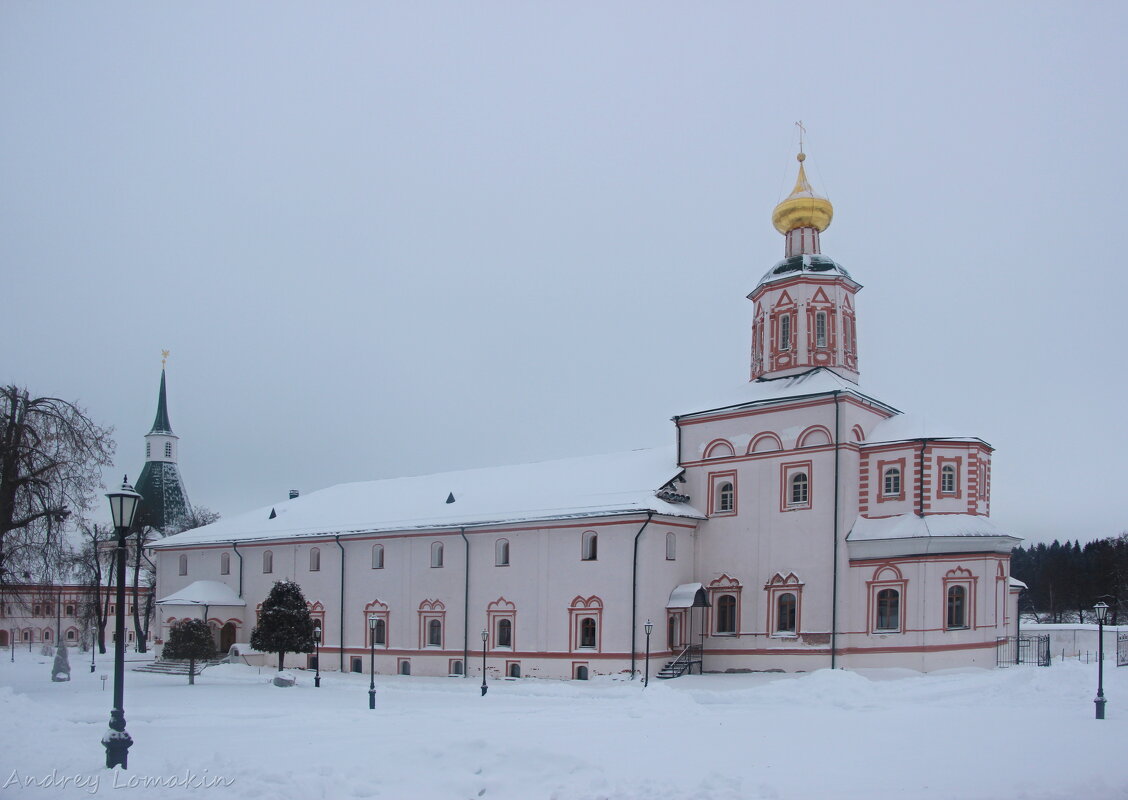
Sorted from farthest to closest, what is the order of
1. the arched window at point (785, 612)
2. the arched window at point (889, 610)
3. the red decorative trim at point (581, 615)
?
the red decorative trim at point (581, 615)
the arched window at point (785, 612)
the arched window at point (889, 610)

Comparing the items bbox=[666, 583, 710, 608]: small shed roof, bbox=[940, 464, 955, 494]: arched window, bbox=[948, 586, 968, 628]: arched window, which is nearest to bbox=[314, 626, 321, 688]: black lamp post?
bbox=[666, 583, 710, 608]: small shed roof

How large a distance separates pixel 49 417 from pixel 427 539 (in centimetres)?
1687

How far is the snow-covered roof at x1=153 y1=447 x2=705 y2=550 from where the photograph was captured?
120 feet

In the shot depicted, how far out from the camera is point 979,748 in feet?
55.7

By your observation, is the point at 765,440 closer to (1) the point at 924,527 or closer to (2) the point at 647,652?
(1) the point at 924,527

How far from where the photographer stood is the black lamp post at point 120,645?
13.2 metres

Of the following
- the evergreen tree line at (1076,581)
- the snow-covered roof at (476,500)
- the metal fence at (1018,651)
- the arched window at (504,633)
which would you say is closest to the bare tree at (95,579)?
the snow-covered roof at (476,500)

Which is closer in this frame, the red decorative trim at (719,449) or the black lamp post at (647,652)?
Result: the black lamp post at (647,652)

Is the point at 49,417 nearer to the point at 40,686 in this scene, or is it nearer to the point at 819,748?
the point at 40,686

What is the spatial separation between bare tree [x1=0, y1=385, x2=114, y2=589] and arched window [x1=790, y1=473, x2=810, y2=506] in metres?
22.1

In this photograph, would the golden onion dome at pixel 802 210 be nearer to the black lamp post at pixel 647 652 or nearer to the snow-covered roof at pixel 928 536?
the snow-covered roof at pixel 928 536

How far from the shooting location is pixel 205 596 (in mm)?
46500

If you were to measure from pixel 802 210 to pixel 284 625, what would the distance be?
2547 centimetres

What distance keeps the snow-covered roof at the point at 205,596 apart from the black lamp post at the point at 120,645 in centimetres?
3304
